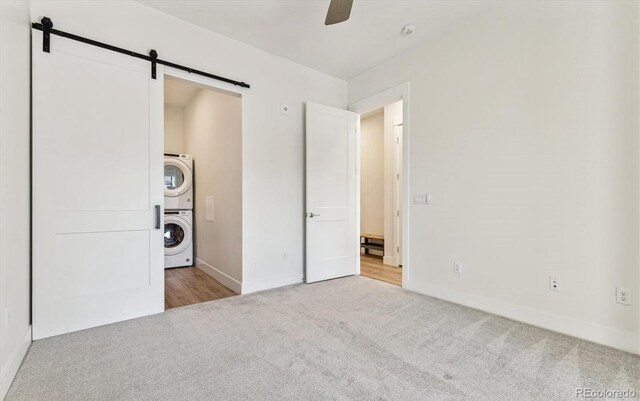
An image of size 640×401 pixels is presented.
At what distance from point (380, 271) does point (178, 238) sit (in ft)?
10.6

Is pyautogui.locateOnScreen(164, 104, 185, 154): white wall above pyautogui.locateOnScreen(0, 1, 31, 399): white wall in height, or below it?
above

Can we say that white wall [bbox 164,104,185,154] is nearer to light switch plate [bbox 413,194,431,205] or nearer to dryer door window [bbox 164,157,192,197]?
dryer door window [bbox 164,157,192,197]

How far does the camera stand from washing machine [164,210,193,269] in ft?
15.0

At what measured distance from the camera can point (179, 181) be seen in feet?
15.7

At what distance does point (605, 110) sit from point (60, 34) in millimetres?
4081

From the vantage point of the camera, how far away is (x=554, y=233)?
234cm

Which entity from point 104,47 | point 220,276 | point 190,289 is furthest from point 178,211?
point 104,47

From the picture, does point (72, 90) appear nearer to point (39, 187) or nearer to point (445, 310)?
point (39, 187)

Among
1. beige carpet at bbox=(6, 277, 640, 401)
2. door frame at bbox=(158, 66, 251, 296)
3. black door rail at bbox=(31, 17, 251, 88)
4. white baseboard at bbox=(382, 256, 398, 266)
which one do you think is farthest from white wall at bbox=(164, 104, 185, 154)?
white baseboard at bbox=(382, 256, 398, 266)

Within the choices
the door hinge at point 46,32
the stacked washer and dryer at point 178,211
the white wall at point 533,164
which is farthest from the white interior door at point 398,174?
the door hinge at point 46,32

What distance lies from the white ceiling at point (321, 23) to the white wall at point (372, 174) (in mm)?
2274

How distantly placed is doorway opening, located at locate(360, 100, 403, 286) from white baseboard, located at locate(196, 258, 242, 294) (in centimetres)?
180

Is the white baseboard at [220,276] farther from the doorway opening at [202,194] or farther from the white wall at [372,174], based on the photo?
the white wall at [372,174]

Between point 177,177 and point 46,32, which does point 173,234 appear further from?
point 46,32
